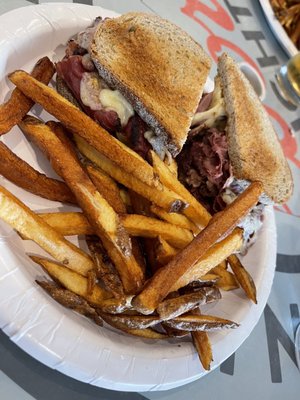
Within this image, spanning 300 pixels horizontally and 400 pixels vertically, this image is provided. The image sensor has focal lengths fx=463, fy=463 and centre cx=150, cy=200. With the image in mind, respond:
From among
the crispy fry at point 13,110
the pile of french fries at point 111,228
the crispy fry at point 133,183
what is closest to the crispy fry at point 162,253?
the pile of french fries at point 111,228

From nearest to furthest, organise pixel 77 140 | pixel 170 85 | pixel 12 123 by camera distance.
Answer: pixel 12 123
pixel 77 140
pixel 170 85

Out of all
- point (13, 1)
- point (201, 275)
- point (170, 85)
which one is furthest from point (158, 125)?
point (13, 1)

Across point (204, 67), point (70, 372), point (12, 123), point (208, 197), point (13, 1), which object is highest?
point (13, 1)

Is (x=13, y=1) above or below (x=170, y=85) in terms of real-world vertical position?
above

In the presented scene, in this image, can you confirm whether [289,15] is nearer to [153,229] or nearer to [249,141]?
[249,141]

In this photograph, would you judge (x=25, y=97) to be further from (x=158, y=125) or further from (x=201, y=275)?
(x=201, y=275)

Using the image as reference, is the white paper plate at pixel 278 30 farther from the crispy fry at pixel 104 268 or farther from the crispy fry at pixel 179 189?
the crispy fry at pixel 104 268

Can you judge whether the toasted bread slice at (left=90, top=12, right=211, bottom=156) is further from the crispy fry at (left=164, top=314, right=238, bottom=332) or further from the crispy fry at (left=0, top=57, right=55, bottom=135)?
the crispy fry at (left=164, top=314, right=238, bottom=332)
